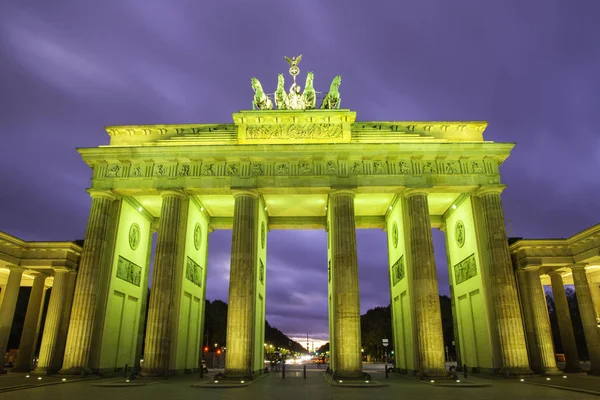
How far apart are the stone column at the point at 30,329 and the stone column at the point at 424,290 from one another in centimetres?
2630

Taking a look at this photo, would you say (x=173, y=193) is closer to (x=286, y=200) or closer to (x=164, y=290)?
(x=164, y=290)

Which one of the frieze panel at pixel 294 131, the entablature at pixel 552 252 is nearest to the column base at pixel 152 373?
the frieze panel at pixel 294 131

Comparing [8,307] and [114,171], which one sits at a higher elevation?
[114,171]

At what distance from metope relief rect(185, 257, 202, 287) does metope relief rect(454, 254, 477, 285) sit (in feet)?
64.7

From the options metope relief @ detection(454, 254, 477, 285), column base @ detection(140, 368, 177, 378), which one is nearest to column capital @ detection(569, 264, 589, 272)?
metope relief @ detection(454, 254, 477, 285)

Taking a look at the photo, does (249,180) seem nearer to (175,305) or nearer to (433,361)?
(175,305)

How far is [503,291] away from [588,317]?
26.8 ft

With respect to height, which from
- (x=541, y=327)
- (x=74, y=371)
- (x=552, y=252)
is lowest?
(x=74, y=371)

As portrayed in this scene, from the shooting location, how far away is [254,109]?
99.2ft

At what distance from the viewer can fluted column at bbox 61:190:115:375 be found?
24.4 metres

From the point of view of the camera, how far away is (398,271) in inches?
1225

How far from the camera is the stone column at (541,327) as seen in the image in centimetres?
2500

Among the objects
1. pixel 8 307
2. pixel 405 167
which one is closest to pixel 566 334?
pixel 405 167

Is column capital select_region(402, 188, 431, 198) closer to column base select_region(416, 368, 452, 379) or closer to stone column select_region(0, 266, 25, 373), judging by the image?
column base select_region(416, 368, 452, 379)
